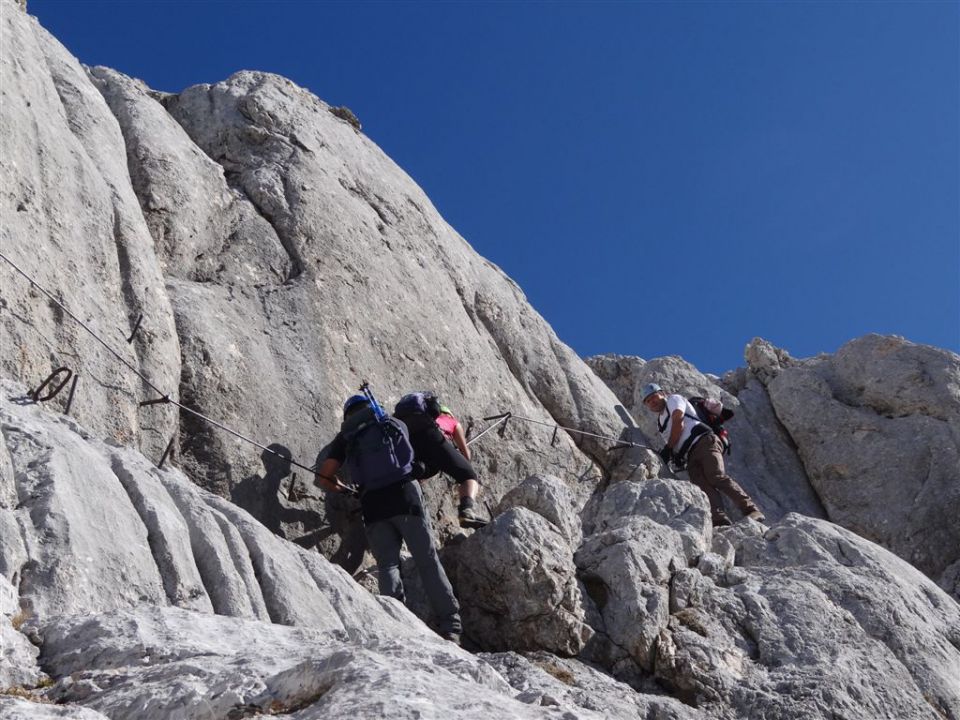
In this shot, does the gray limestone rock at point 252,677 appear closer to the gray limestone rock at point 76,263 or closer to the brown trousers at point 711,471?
the gray limestone rock at point 76,263

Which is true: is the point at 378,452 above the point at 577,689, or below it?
above

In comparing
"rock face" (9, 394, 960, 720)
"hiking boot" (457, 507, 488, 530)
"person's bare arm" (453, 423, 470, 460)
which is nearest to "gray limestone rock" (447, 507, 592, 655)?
"rock face" (9, 394, 960, 720)

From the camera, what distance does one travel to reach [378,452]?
14.3 m

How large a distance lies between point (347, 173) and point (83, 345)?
33.5 feet

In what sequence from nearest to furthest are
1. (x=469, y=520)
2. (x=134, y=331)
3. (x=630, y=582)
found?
(x=630, y=582)
(x=134, y=331)
(x=469, y=520)

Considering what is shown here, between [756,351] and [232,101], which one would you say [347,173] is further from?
[756,351]

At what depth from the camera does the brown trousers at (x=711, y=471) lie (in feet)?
66.4

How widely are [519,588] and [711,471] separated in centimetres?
725

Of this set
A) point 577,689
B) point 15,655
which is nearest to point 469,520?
point 577,689

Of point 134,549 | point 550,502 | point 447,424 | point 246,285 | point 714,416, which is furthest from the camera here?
point 714,416

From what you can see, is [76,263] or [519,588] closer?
[519,588]

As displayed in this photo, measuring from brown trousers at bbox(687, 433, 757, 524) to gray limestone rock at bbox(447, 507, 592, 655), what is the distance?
6.09m

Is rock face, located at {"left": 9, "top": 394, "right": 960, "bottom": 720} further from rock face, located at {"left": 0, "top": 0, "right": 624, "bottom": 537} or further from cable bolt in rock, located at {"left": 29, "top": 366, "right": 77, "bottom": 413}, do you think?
rock face, located at {"left": 0, "top": 0, "right": 624, "bottom": 537}

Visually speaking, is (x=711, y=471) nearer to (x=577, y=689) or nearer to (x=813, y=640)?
(x=813, y=640)
